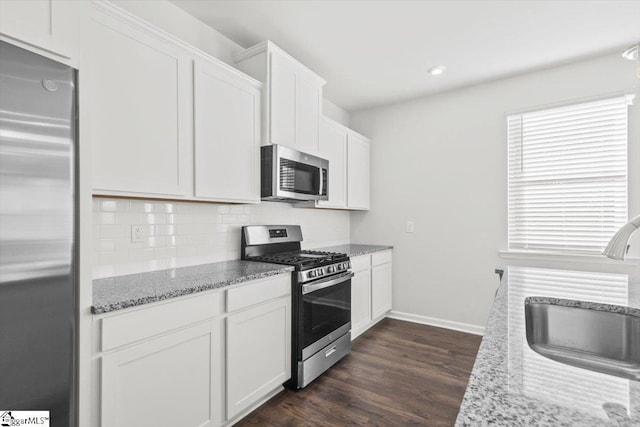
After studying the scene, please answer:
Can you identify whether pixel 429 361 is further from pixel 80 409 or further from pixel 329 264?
pixel 80 409

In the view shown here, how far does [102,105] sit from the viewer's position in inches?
60.2

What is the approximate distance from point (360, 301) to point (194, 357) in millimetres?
1949

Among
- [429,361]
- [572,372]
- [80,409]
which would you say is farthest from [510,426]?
[429,361]

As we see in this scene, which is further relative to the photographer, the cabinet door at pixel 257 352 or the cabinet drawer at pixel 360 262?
the cabinet drawer at pixel 360 262

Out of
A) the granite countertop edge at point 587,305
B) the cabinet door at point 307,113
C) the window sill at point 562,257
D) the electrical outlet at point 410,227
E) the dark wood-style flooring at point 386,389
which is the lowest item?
the dark wood-style flooring at point 386,389

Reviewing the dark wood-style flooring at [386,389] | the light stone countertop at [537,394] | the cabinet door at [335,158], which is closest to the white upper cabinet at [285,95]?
the cabinet door at [335,158]

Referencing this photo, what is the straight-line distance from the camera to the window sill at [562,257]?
2715 mm

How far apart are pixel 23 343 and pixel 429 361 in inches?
108

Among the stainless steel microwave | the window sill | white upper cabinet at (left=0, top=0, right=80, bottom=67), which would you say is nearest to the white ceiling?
the stainless steel microwave

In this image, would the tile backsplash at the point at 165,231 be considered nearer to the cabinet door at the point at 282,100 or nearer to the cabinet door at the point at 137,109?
the cabinet door at the point at 137,109

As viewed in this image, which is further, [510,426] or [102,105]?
[102,105]

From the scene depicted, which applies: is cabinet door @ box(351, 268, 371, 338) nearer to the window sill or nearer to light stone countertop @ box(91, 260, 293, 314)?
light stone countertop @ box(91, 260, 293, 314)

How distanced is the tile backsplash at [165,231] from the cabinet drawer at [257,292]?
1.95 ft

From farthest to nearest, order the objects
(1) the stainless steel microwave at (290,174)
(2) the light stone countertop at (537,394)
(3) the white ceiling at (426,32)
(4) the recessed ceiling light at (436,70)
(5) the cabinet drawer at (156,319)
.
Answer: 1. (4) the recessed ceiling light at (436,70)
2. (1) the stainless steel microwave at (290,174)
3. (3) the white ceiling at (426,32)
4. (5) the cabinet drawer at (156,319)
5. (2) the light stone countertop at (537,394)
